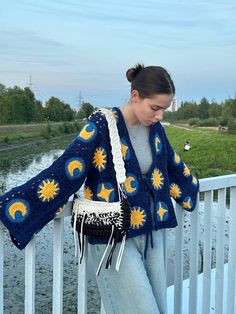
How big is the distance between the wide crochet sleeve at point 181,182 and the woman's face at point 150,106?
0.78 ft

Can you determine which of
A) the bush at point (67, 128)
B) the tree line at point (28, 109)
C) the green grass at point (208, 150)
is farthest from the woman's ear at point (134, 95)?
the tree line at point (28, 109)

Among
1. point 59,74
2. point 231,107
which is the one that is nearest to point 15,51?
point 59,74

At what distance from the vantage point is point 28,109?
695 inches

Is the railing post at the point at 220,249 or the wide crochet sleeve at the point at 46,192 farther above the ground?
the wide crochet sleeve at the point at 46,192

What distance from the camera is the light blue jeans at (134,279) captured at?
58.7 inches

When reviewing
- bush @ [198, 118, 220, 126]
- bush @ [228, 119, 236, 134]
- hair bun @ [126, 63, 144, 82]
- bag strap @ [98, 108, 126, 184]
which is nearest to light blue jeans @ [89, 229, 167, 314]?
bag strap @ [98, 108, 126, 184]

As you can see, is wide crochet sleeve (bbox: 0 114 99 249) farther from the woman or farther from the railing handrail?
the railing handrail

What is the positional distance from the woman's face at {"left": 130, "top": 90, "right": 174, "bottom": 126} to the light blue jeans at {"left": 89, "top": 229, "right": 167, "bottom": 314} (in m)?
0.37

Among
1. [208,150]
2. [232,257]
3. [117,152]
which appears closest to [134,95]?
[117,152]

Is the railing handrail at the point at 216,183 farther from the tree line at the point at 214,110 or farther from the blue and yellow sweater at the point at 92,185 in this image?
the tree line at the point at 214,110

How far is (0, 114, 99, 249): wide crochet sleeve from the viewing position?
1341mm

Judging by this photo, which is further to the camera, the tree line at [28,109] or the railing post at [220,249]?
the tree line at [28,109]

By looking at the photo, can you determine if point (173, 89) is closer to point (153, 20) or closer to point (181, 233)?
point (181, 233)

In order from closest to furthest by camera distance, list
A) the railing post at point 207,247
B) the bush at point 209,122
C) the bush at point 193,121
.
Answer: the railing post at point 207,247 < the bush at point 193,121 < the bush at point 209,122
